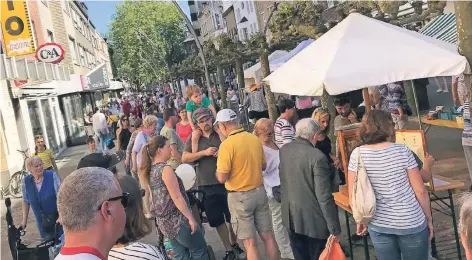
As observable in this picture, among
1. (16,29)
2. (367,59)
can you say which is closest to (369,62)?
(367,59)

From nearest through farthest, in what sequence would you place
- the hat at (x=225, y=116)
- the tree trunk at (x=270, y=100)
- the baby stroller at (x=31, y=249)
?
1. the hat at (x=225, y=116)
2. the baby stroller at (x=31, y=249)
3. the tree trunk at (x=270, y=100)

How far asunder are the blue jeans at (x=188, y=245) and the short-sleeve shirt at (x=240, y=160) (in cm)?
63

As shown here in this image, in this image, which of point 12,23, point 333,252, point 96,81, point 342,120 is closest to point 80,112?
point 96,81

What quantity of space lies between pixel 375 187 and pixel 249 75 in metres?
17.6

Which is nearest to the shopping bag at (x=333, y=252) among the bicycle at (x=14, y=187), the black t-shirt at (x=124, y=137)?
the black t-shirt at (x=124, y=137)

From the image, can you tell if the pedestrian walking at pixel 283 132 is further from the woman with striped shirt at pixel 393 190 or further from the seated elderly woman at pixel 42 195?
the seated elderly woman at pixel 42 195

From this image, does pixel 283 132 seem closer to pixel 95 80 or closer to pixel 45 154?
pixel 45 154

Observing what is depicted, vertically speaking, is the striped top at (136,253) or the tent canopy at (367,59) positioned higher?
the tent canopy at (367,59)

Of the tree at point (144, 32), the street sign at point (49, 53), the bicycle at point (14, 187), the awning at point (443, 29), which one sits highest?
the tree at point (144, 32)

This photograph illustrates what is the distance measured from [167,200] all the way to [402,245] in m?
2.00

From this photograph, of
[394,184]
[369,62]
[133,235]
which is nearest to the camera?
[133,235]

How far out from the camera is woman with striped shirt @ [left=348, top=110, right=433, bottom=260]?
3674 millimetres

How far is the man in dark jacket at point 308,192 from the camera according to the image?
4320 millimetres

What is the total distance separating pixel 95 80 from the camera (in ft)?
103
